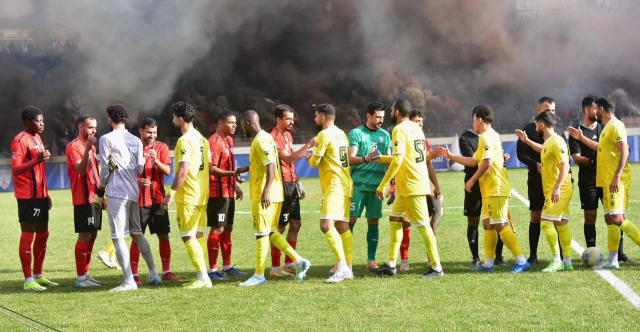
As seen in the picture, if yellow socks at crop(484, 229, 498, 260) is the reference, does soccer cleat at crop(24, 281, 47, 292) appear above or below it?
below

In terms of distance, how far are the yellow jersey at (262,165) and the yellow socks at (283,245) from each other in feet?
1.42

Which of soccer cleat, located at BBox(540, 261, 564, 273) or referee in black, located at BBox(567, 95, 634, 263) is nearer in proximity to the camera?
soccer cleat, located at BBox(540, 261, 564, 273)

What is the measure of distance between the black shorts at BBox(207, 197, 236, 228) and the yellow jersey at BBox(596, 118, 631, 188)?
442 centimetres

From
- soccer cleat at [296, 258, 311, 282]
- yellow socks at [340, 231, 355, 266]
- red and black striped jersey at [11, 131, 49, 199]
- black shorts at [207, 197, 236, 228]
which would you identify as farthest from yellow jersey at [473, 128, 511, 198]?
red and black striped jersey at [11, 131, 49, 199]

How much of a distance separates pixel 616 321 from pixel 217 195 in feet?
15.8

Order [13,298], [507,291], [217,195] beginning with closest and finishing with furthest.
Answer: [507,291], [13,298], [217,195]

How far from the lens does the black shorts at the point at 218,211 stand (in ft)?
26.5

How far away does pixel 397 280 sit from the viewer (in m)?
7.15

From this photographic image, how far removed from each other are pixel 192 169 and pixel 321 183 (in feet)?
4.78

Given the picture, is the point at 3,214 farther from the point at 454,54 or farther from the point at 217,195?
the point at 454,54

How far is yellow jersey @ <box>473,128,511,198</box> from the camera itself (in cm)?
732

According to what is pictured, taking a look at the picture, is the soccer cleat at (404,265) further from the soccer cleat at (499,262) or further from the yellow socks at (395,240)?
the soccer cleat at (499,262)

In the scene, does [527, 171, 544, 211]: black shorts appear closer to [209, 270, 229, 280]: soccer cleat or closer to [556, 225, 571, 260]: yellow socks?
[556, 225, 571, 260]: yellow socks

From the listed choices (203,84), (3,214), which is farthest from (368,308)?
(203,84)
